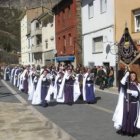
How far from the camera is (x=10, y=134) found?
39.3ft

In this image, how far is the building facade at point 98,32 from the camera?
3164cm

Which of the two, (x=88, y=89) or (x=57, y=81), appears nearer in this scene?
(x=88, y=89)

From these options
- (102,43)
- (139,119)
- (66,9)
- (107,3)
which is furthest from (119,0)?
(139,119)

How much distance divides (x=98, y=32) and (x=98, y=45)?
47.4 inches

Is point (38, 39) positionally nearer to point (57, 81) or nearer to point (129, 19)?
point (129, 19)

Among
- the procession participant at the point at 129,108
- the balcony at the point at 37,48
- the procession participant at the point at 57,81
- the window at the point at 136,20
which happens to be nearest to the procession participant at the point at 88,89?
the procession participant at the point at 57,81

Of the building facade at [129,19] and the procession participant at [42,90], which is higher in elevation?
the building facade at [129,19]

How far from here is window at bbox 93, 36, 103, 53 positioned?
113ft

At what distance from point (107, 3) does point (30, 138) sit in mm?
22000

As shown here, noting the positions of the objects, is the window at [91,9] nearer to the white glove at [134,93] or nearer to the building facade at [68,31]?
the building facade at [68,31]

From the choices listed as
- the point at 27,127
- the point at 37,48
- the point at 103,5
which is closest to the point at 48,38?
the point at 37,48

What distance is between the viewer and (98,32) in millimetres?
34531

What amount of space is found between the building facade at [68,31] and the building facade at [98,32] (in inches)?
38.5

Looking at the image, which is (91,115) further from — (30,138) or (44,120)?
(30,138)
